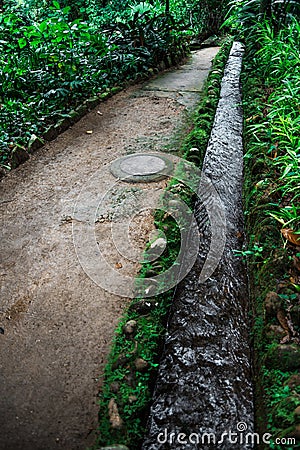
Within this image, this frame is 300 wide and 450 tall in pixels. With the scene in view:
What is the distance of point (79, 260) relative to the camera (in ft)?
9.05

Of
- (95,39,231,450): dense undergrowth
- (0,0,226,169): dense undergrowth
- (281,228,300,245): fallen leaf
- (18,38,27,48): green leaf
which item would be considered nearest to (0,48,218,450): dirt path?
(95,39,231,450): dense undergrowth

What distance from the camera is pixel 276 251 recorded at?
2.43m

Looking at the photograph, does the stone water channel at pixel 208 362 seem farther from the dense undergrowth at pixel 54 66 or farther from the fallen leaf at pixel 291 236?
the dense undergrowth at pixel 54 66

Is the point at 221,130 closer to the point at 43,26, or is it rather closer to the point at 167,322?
the point at 43,26

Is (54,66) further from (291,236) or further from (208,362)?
(208,362)

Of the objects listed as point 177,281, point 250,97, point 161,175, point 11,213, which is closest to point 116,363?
point 177,281

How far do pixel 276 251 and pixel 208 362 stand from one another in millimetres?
794

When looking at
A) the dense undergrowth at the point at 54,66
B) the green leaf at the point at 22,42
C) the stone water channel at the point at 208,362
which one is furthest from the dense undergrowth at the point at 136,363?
the green leaf at the point at 22,42

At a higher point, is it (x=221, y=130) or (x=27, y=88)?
(x=27, y=88)

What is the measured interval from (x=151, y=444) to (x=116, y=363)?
43 centimetres

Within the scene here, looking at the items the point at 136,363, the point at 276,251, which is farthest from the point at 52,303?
the point at 276,251

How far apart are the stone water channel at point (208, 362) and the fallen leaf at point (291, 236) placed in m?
0.36

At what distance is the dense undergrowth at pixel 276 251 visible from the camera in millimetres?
1752

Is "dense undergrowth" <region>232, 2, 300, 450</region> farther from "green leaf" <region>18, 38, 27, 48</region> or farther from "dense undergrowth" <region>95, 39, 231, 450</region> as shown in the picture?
"green leaf" <region>18, 38, 27, 48</region>
